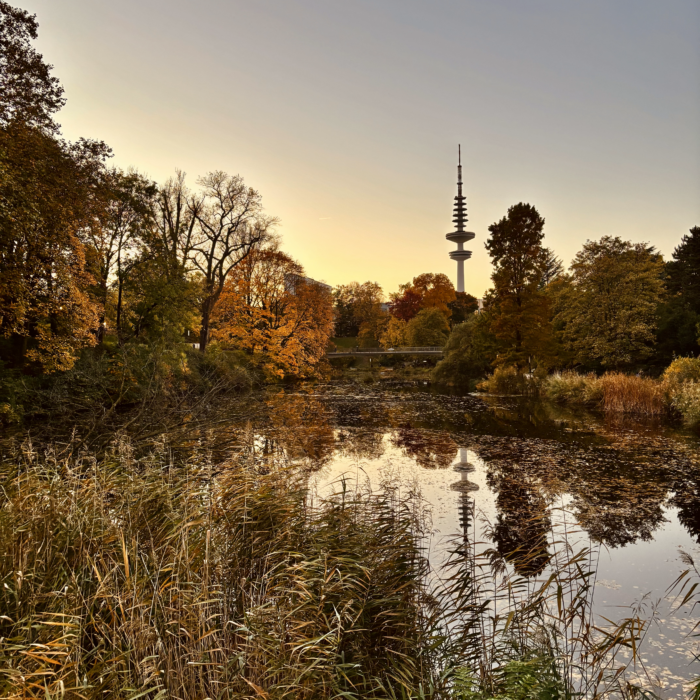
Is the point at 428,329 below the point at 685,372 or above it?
above

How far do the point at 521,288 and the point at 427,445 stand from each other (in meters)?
16.3

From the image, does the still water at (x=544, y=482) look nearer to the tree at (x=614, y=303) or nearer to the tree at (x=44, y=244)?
the tree at (x=44, y=244)

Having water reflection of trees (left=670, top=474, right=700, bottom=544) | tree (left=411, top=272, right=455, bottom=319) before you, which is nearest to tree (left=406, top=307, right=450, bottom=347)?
tree (left=411, top=272, right=455, bottom=319)

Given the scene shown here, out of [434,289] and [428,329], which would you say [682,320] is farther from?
[434,289]

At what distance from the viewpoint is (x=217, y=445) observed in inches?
397

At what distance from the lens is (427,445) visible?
11.9 metres

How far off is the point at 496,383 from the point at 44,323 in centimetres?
2104

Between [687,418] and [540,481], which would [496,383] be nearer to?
[687,418]

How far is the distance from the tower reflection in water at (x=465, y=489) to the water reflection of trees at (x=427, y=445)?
0.26m

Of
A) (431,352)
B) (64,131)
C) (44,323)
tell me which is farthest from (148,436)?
(431,352)

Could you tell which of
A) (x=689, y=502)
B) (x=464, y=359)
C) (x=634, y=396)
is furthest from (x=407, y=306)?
(x=689, y=502)

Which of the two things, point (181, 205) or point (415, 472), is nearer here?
point (415, 472)

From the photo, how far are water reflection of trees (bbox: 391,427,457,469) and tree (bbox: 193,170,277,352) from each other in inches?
594

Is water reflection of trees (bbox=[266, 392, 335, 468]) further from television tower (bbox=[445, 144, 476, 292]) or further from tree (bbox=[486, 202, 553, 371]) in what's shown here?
television tower (bbox=[445, 144, 476, 292])
